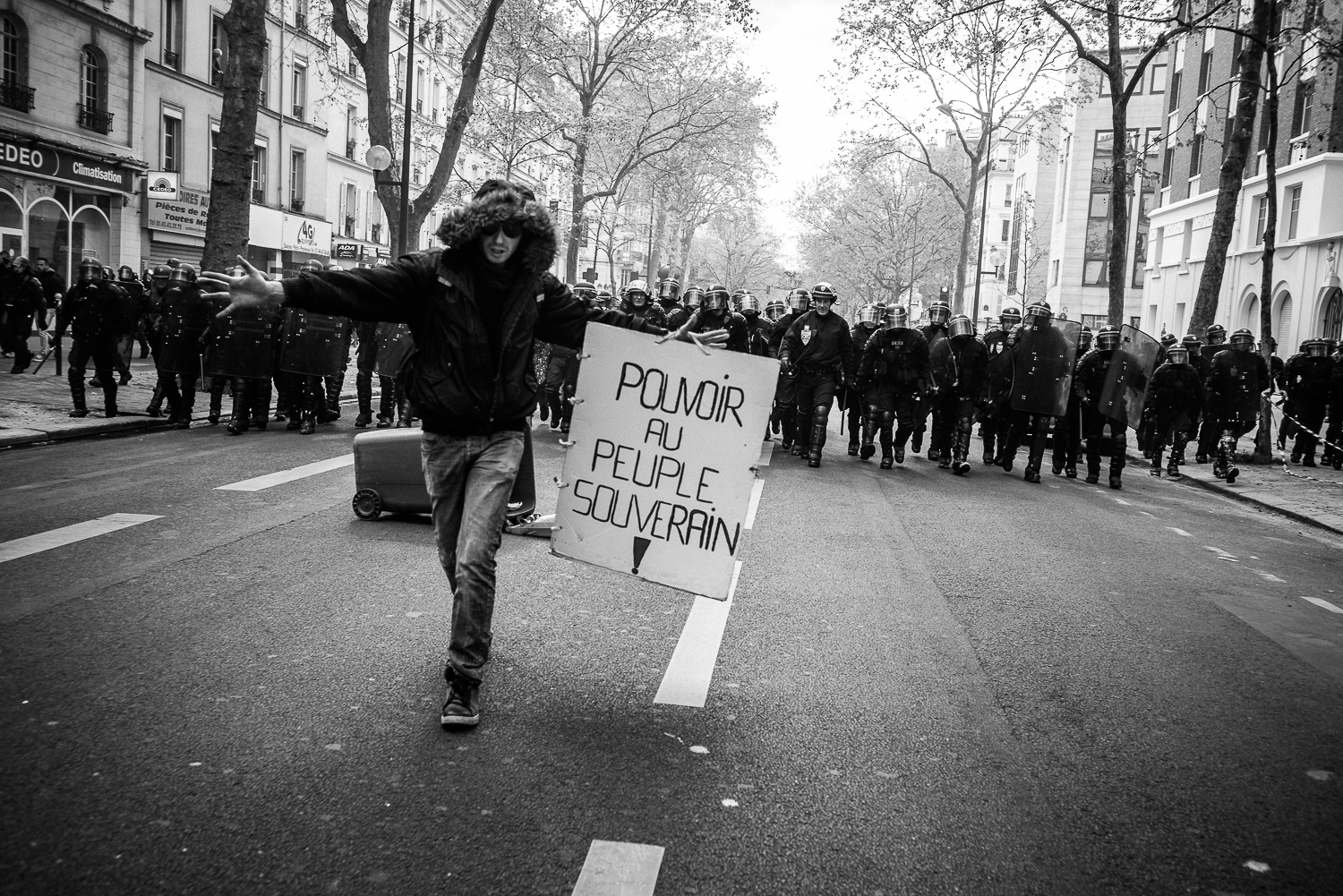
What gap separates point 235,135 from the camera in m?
18.1

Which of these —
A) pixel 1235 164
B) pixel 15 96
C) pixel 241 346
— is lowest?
pixel 241 346

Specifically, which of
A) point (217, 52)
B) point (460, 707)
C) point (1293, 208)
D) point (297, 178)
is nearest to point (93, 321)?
point (460, 707)

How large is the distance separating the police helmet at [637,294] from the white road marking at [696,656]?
9.17m

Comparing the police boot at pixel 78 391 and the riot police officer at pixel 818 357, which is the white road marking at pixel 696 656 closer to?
the riot police officer at pixel 818 357

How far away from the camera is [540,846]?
339cm

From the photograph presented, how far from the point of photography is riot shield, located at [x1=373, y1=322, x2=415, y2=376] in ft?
49.3

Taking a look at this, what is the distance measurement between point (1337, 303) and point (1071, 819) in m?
27.9

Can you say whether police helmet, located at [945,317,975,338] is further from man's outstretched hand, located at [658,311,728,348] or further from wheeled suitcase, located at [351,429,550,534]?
man's outstretched hand, located at [658,311,728,348]

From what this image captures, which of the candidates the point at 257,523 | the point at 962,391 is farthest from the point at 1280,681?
the point at 962,391

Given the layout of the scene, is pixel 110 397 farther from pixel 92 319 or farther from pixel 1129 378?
pixel 1129 378

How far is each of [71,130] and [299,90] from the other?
49.3ft

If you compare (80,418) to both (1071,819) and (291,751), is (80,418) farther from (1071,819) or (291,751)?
(1071,819)

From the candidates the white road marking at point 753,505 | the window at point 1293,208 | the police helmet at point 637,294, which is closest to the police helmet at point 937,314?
the police helmet at point 637,294

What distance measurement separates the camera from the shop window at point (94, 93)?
29.1 m
